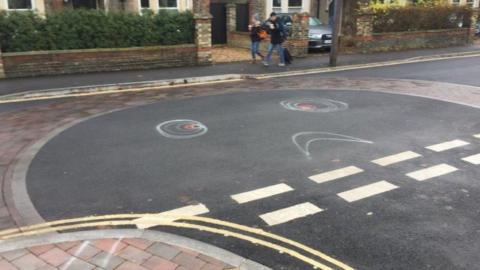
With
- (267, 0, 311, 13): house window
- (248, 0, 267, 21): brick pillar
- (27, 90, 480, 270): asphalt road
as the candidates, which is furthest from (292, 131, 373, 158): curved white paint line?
(267, 0, 311, 13): house window

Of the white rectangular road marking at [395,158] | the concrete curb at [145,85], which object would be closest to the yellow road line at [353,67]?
the concrete curb at [145,85]

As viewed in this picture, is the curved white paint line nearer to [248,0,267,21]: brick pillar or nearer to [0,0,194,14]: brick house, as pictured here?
[0,0,194,14]: brick house

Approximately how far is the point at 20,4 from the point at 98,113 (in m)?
13.6

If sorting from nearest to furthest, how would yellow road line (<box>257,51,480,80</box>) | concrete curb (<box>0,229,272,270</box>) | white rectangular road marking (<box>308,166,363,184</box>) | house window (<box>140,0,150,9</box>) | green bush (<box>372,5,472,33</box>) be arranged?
concrete curb (<box>0,229,272,270</box>) < white rectangular road marking (<box>308,166,363,184</box>) < yellow road line (<box>257,51,480,80</box>) < green bush (<box>372,5,472,33</box>) < house window (<box>140,0,150,9</box>)

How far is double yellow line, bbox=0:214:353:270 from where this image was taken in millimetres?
4164

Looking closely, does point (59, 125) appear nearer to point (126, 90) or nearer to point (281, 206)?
point (126, 90)

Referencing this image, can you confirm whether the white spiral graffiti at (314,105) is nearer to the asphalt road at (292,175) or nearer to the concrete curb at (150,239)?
the asphalt road at (292,175)

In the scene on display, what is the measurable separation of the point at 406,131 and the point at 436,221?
12.0 feet

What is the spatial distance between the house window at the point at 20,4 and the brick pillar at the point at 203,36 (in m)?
9.30

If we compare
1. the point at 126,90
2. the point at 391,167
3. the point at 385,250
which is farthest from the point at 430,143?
the point at 126,90

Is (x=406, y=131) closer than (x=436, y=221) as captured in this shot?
No

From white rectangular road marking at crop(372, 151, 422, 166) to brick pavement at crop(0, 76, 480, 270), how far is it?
3.62m

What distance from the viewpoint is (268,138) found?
25.6 ft

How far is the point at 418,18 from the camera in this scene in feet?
73.9
